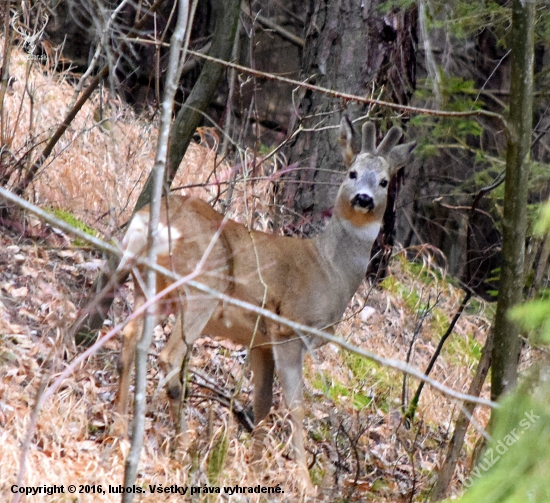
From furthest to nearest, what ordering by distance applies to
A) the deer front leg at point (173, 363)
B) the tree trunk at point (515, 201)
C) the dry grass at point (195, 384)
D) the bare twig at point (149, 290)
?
the deer front leg at point (173, 363) → the dry grass at point (195, 384) → the tree trunk at point (515, 201) → the bare twig at point (149, 290)

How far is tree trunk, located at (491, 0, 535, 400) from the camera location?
11.5ft

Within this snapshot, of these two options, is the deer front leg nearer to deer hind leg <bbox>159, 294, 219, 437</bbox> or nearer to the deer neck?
deer hind leg <bbox>159, 294, 219, 437</bbox>

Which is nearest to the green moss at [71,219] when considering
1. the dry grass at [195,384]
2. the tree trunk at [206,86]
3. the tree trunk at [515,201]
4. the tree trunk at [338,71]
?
the dry grass at [195,384]

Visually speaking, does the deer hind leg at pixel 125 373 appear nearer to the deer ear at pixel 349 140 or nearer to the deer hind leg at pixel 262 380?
the deer hind leg at pixel 262 380

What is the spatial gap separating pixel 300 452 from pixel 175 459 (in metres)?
0.80

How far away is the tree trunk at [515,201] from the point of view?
11.5 ft

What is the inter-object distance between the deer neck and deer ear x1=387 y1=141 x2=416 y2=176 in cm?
44

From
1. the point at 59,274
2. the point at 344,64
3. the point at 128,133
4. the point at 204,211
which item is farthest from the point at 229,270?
the point at 128,133

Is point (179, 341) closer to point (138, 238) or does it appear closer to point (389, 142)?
point (138, 238)

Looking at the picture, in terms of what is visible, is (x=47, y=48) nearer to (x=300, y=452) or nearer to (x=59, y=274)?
(x=59, y=274)

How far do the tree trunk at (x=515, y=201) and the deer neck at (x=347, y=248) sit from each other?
2096 mm

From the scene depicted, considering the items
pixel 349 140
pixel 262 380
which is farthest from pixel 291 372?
pixel 349 140

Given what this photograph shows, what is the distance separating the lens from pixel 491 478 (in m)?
1.78

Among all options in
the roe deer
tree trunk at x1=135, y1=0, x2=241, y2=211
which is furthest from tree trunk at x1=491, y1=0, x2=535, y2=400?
tree trunk at x1=135, y1=0, x2=241, y2=211
